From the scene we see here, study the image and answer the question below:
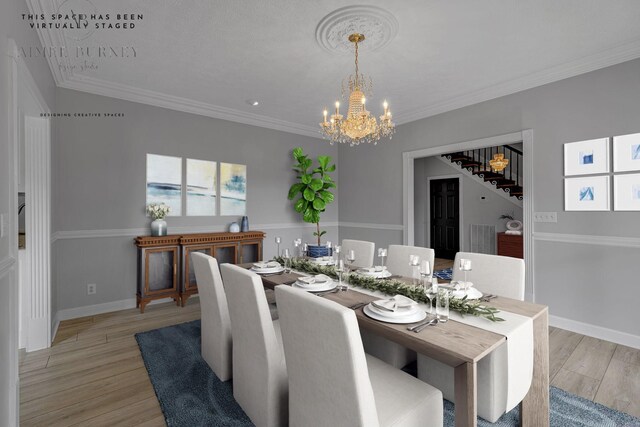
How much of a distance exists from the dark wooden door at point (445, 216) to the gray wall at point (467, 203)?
18 cm

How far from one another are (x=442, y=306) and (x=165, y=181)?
370 cm

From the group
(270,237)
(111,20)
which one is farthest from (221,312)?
(270,237)

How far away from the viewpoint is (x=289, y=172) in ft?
17.4

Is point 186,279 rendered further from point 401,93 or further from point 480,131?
point 480,131

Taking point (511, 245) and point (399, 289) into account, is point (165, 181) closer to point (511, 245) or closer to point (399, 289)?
point (399, 289)

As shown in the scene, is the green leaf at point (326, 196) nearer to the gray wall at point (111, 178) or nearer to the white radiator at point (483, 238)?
the gray wall at point (111, 178)

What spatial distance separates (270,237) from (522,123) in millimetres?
3746

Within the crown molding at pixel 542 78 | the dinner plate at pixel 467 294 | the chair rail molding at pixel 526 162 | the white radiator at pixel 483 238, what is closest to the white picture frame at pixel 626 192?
the chair rail molding at pixel 526 162

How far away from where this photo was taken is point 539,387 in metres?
1.66

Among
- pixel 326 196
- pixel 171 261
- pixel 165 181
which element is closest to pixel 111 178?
pixel 165 181

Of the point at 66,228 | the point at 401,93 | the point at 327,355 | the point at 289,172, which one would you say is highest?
the point at 401,93

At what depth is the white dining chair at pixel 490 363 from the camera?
5.33 ft

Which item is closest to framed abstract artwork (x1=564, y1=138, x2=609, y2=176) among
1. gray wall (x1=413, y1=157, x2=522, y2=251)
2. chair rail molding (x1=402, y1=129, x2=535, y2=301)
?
chair rail molding (x1=402, y1=129, x2=535, y2=301)

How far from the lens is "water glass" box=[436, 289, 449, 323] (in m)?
1.48
